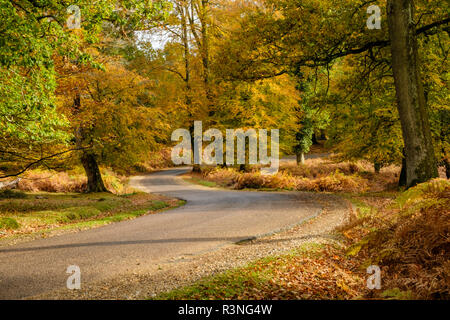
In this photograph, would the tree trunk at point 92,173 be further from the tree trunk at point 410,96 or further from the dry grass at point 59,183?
the tree trunk at point 410,96

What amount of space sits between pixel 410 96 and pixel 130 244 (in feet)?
24.5

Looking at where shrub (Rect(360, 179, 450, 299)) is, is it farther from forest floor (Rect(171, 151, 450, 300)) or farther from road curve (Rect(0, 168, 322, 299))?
road curve (Rect(0, 168, 322, 299))

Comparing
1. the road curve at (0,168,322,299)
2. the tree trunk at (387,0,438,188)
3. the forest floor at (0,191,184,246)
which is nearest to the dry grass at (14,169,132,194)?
the forest floor at (0,191,184,246)

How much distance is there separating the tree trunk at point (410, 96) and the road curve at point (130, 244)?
3819 mm

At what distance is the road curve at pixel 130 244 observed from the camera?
5.59 meters

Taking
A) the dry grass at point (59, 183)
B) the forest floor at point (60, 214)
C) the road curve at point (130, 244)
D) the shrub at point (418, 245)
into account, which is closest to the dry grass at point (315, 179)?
the road curve at point (130, 244)

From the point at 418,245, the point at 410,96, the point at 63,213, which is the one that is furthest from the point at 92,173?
the point at 418,245

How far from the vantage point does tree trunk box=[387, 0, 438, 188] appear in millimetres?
7516

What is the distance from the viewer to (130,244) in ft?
25.6

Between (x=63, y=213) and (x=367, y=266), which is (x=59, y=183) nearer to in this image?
(x=63, y=213)

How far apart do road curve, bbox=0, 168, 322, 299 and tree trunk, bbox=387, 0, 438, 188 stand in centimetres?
382
